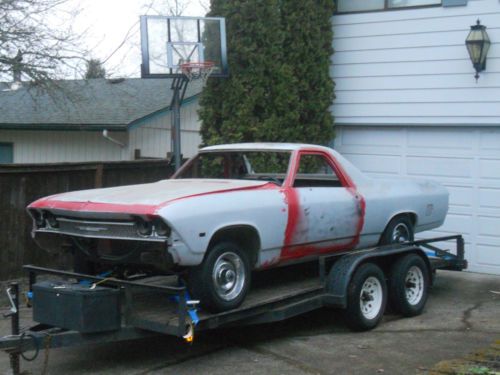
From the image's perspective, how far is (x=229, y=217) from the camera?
21.8 ft

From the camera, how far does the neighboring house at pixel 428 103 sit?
444 inches

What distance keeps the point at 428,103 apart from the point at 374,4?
6.18 feet

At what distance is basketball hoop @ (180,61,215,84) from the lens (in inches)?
413

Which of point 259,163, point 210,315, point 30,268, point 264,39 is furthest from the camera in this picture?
point 264,39

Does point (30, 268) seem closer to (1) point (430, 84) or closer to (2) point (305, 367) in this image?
(2) point (305, 367)

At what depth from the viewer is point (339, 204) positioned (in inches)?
312

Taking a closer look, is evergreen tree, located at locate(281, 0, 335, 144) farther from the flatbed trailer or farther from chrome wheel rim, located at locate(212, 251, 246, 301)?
chrome wheel rim, located at locate(212, 251, 246, 301)

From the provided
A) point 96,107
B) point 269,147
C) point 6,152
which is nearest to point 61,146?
point 96,107

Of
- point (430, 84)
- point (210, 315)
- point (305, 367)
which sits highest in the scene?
point (430, 84)

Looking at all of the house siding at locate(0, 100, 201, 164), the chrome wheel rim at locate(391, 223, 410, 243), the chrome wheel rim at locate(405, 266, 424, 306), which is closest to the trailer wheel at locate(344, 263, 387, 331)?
the chrome wheel rim at locate(405, 266, 424, 306)

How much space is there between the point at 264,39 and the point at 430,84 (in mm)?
2645

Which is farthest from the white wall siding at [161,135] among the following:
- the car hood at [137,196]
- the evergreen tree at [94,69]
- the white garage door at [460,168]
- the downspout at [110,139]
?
the car hood at [137,196]

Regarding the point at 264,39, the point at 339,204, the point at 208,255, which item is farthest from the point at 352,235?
the point at 264,39

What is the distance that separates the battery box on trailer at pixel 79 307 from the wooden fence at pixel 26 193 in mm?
3639
